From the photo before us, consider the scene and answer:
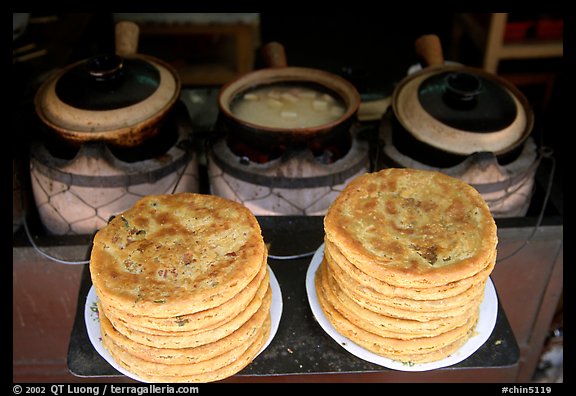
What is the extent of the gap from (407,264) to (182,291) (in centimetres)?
74

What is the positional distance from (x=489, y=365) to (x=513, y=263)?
999mm

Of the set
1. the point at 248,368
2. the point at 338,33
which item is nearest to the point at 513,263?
the point at 248,368

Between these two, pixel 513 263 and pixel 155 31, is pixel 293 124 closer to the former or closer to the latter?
pixel 513 263

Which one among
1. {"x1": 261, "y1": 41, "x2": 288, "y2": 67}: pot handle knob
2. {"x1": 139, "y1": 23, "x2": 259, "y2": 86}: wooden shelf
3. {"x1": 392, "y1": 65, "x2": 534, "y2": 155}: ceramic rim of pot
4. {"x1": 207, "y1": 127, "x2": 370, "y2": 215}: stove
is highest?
{"x1": 261, "y1": 41, "x2": 288, "y2": 67}: pot handle knob

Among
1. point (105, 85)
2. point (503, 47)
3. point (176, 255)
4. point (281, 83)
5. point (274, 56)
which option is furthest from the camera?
point (503, 47)

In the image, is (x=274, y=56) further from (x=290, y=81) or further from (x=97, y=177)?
(x=97, y=177)

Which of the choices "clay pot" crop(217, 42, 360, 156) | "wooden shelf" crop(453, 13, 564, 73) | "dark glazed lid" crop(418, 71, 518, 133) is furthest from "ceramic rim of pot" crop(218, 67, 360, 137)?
"wooden shelf" crop(453, 13, 564, 73)

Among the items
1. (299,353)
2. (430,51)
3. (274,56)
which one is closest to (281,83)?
(274,56)

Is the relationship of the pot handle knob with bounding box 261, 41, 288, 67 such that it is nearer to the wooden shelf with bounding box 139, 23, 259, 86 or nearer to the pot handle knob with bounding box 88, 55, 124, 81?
the pot handle knob with bounding box 88, 55, 124, 81

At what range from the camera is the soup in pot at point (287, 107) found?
303 cm

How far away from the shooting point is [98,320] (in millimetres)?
2324

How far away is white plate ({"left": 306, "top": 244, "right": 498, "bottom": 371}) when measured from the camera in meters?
2.18

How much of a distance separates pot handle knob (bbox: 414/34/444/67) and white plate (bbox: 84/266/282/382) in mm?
1665

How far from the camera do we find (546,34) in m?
4.34
